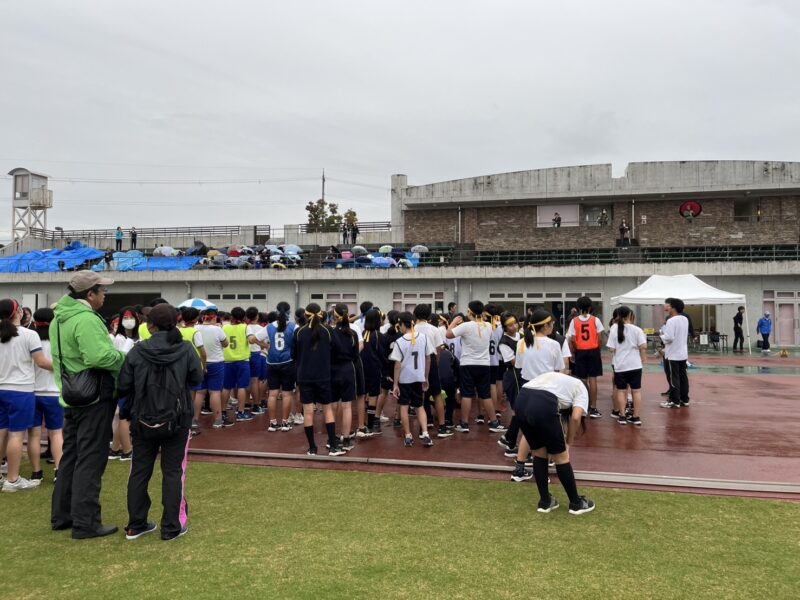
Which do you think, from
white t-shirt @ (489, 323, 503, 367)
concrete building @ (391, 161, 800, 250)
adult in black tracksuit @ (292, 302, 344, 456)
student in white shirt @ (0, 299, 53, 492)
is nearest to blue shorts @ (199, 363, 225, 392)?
adult in black tracksuit @ (292, 302, 344, 456)

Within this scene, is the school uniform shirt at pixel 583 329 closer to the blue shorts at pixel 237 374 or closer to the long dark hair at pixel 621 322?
the long dark hair at pixel 621 322

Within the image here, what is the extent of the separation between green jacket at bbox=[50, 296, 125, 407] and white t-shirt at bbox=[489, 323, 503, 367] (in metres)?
5.21

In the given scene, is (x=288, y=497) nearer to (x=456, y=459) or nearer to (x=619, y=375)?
(x=456, y=459)

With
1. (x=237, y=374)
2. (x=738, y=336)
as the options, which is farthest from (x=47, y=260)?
Result: (x=738, y=336)

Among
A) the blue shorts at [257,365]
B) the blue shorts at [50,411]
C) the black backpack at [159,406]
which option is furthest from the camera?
the blue shorts at [257,365]

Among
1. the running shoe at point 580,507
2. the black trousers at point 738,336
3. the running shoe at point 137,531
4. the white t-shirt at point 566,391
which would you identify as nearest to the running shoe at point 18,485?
the running shoe at point 137,531

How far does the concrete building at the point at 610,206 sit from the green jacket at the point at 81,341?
1059 inches

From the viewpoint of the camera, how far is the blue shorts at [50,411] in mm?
5719

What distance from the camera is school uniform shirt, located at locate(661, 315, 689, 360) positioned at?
954 centimetres

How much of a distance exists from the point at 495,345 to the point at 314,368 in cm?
298

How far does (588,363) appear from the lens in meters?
8.84

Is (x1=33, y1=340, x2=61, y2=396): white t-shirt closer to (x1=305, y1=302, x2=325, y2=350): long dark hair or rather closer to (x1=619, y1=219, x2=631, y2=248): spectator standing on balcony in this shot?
(x1=305, y1=302, x2=325, y2=350): long dark hair

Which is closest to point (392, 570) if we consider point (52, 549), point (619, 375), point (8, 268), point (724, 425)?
point (52, 549)

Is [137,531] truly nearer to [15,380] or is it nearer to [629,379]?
[15,380]
